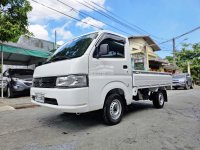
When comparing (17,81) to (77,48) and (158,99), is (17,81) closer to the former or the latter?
(77,48)

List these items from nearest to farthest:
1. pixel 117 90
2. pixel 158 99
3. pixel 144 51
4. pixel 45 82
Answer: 1. pixel 45 82
2. pixel 117 90
3. pixel 158 99
4. pixel 144 51

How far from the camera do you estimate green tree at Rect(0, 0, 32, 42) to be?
25.9 ft

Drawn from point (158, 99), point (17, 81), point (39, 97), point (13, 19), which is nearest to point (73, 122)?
point (39, 97)

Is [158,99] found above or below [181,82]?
below

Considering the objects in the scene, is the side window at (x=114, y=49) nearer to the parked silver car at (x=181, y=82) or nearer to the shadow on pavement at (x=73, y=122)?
the shadow on pavement at (x=73, y=122)

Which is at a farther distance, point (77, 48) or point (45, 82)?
point (77, 48)

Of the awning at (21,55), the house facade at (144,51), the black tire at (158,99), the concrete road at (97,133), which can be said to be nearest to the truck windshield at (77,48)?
the concrete road at (97,133)

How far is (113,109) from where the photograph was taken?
494cm

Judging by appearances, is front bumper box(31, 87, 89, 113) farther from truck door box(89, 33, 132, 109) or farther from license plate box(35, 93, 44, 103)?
license plate box(35, 93, 44, 103)

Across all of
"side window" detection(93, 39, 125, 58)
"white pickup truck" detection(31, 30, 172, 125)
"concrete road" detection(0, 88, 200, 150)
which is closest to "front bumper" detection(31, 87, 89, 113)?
"white pickup truck" detection(31, 30, 172, 125)

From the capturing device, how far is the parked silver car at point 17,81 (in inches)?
413

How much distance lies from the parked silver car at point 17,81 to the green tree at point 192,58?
35.9m

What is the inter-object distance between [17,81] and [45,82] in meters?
6.59

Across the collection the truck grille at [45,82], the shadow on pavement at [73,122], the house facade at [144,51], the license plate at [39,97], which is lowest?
the shadow on pavement at [73,122]
